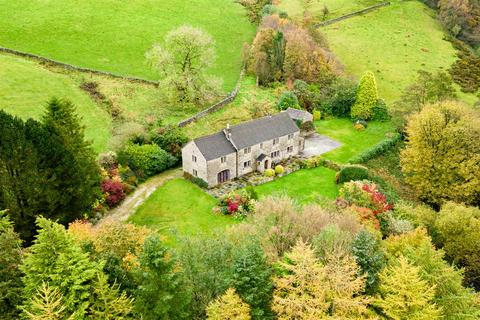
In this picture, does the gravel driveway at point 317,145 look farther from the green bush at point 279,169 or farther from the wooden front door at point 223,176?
the wooden front door at point 223,176

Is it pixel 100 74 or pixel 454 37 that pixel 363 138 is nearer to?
pixel 100 74

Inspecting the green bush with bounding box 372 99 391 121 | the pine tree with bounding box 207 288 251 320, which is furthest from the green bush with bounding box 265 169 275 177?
the pine tree with bounding box 207 288 251 320

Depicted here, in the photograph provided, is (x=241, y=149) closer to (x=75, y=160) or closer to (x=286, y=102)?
(x=286, y=102)

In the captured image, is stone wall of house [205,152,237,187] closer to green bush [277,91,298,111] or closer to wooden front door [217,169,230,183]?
wooden front door [217,169,230,183]

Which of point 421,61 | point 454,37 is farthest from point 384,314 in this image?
point 454,37

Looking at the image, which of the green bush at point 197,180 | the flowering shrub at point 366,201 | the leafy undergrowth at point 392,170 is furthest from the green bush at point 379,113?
the green bush at point 197,180

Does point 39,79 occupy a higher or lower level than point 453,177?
higher
